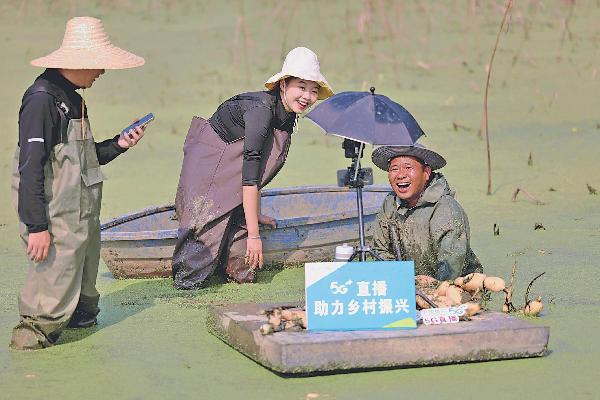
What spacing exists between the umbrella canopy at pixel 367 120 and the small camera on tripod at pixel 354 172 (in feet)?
0.34

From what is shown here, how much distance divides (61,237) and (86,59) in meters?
0.75

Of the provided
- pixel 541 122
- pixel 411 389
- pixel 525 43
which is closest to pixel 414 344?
pixel 411 389

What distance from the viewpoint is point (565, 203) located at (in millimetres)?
9320

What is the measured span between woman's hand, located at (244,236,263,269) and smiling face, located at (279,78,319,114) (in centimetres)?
66

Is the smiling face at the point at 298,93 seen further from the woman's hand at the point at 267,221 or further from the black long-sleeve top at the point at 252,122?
the woman's hand at the point at 267,221

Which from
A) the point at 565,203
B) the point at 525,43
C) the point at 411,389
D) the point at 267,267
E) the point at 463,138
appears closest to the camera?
the point at 411,389

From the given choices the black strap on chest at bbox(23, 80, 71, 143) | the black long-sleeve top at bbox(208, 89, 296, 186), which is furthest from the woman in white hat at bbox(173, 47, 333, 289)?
the black strap on chest at bbox(23, 80, 71, 143)

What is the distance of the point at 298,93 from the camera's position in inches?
266

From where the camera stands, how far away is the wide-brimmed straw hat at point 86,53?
228 inches

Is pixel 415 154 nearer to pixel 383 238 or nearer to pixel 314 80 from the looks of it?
pixel 383 238

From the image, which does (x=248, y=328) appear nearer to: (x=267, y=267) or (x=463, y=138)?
(x=267, y=267)

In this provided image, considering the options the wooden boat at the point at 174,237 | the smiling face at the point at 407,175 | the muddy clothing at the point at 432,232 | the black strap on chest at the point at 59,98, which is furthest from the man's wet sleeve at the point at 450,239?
the black strap on chest at the point at 59,98

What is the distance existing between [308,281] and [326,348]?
28cm

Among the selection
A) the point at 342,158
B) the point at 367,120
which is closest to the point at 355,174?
the point at 367,120
